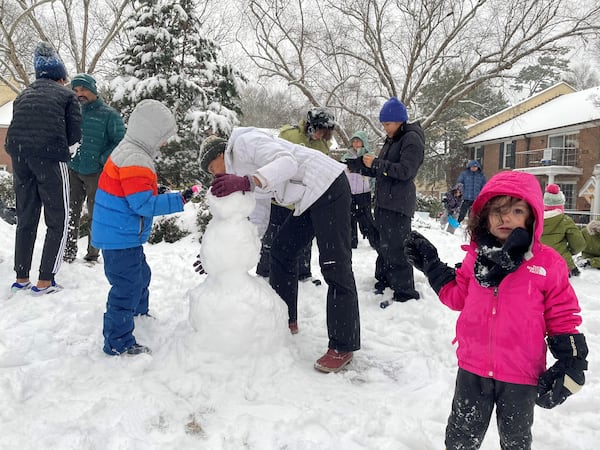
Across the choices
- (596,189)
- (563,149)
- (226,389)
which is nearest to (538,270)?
(226,389)

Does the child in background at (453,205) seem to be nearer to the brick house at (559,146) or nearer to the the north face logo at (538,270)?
the the north face logo at (538,270)

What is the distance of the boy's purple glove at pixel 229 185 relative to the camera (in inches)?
101

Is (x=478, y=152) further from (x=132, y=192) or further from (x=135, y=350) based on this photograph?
(x=135, y=350)

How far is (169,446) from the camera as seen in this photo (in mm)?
2016

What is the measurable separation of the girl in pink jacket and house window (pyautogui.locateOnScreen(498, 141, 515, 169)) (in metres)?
29.2

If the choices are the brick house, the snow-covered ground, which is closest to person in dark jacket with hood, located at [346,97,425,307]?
the snow-covered ground

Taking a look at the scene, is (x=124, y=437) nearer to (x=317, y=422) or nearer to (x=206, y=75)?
(x=317, y=422)

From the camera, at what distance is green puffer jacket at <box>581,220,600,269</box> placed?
652 centimetres

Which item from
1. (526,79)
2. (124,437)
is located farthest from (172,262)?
(526,79)

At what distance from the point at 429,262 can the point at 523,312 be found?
459mm

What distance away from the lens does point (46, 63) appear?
3979 millimetres

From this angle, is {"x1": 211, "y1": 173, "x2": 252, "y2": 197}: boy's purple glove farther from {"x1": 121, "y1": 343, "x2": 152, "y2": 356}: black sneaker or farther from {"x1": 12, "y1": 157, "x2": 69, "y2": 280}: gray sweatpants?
{"x1": 12, "y1": 157, "x2": 69, "y2": 280}: gray sweatpants

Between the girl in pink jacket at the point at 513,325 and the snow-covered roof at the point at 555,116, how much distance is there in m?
22.5

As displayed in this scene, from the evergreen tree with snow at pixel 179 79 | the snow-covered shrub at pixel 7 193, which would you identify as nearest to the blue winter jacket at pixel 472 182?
the evergreen tree with snow at pixel 179 79
